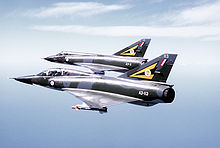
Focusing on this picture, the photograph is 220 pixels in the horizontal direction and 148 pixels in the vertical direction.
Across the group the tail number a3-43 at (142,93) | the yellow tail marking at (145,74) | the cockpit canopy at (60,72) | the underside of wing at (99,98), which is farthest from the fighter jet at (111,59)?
the tail number a3-43 at (142,93)

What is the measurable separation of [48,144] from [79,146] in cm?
3153

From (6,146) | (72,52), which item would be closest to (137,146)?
(6,146)

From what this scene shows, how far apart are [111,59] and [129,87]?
13632 mm

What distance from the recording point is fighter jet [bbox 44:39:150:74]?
82.6ft

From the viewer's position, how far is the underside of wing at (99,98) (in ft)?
39.8

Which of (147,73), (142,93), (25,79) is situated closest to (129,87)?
(142,93)

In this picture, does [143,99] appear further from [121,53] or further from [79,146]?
[79,146]

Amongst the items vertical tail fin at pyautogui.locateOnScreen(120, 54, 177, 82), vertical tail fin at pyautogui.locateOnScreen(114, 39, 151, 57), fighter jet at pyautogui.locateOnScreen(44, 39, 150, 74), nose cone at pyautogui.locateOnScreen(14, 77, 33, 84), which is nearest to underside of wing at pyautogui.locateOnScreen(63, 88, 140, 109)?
vertical tail fin at pyautogui.locateOnScreen(120, 54, 177, 82)

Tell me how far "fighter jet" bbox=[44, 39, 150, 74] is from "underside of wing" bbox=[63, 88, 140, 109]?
33.2 ft

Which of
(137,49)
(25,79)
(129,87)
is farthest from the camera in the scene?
(137,49)

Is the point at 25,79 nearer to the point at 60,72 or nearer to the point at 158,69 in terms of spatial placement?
the point at 60,72

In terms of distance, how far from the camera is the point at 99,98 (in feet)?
43.3

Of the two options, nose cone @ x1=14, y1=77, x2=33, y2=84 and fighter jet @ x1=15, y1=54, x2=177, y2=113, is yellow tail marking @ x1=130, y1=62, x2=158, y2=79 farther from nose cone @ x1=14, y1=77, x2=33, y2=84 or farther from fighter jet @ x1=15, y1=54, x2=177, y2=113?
nose cone @ x1=14, y1=77, x2=33, y2=84

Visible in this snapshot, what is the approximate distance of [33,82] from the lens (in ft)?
57.3
